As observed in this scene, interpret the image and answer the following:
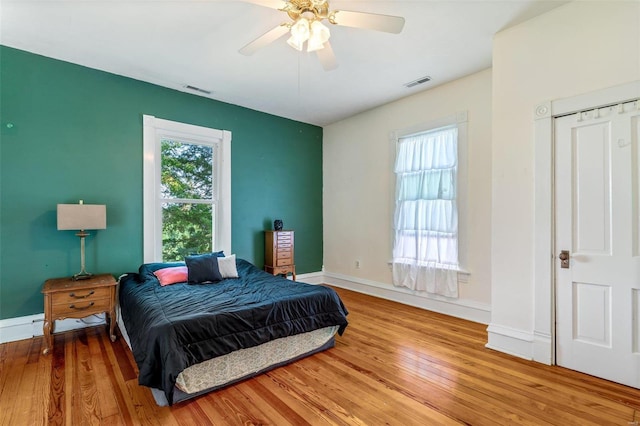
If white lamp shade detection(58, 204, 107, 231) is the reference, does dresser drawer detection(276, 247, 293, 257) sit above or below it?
below

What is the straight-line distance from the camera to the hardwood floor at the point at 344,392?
1.90 meters

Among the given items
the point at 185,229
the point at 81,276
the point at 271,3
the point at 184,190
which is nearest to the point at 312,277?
the point at 185,229

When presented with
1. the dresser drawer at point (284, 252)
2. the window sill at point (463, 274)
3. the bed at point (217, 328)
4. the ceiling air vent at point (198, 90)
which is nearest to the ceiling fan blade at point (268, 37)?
the ceiling air vent at point (198, 90)

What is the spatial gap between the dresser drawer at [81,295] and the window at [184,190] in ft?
2.66

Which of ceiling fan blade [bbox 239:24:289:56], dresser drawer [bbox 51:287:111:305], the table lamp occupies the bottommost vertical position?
dresser drawer [bbox 51:287:111:305]

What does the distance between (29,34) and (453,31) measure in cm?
393

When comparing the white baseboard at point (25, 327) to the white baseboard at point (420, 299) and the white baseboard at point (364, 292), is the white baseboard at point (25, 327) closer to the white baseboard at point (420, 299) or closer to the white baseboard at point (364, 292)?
the white baseboard at point (364, 292)

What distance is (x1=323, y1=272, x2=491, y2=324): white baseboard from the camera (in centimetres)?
364

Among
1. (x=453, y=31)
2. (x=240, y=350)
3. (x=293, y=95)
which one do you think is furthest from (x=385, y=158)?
(x=240, y=350)

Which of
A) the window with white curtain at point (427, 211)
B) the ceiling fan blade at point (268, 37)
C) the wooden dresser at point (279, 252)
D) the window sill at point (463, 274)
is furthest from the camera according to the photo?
the wooden dresser at point (279, 252)

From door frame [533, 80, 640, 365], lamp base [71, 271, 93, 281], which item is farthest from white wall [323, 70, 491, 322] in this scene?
lamp base [71, 271, 93, 281]

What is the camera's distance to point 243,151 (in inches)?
186

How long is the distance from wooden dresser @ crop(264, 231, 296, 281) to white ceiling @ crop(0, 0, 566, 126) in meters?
2.10

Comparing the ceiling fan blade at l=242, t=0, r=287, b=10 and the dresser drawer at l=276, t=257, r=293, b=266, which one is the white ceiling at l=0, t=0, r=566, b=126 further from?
the dresser drawer at l=276, t=257, r=293, b=266
